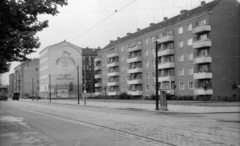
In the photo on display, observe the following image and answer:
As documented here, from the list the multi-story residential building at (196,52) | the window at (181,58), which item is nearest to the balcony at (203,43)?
the multi-story residential building at (196,52)

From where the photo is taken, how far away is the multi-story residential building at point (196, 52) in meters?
56.2

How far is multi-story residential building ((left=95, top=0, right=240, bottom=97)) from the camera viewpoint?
5619 cm

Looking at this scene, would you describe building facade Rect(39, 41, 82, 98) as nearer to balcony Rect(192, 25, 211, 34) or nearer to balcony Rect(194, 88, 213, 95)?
balcony Rect(194, 88, 213, 95)

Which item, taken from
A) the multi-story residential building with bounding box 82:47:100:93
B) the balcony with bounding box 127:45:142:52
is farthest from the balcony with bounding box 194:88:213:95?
the multi-story residential building with bounding box 82:47:100:93

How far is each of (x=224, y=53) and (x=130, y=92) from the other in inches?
1174

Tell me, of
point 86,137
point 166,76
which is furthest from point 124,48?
point 86,137

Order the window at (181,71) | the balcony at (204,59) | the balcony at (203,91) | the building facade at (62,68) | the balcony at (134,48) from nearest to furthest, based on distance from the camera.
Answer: the balcony at (203,91)
the balcony at (204,59)
the window at (181,71)
the balcony at (134,48)
the building facade at (62,68)

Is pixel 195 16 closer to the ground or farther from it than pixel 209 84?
farther from it

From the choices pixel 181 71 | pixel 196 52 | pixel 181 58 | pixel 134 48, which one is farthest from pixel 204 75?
pixel 134 48

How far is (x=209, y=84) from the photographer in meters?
55.4

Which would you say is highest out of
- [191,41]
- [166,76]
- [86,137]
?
[191,41]

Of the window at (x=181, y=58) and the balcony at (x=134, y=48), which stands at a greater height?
the balcony at (x=134, y=48)

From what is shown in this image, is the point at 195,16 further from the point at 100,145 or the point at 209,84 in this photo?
the point at 100,145

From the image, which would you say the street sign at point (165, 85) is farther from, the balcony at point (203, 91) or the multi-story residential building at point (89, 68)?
the multi-story residential building at point (89, 68)
